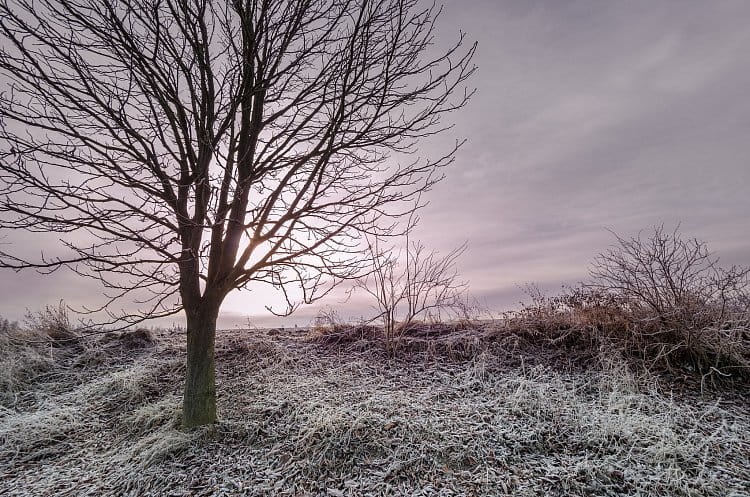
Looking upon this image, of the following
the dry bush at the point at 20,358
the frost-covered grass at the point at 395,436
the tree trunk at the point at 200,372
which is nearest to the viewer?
the frost-covered grass at the point at 395,436

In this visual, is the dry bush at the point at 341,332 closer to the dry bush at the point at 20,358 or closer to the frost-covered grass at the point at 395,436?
the frost-covered grass at the point at 395,436

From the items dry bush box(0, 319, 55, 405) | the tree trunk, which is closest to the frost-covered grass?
the tree trunk

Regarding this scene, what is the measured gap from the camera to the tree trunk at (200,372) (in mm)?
3953

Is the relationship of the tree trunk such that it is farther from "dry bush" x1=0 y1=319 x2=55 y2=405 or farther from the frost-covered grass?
"dry bush" x1=0 y1=319 x2=55 y2=405

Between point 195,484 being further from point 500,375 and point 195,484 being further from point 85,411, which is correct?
point 500,375

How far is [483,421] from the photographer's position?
12.0ft

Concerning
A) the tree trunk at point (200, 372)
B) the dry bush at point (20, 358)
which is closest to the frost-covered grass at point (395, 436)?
the tree trunk at point (200, 372)

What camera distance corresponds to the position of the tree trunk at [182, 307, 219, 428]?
3.95 m

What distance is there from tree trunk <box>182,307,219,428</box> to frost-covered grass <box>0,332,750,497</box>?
19cm

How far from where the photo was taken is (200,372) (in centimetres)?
401

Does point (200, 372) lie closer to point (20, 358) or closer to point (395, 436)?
point (395, 436)

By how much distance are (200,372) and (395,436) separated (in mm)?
2049

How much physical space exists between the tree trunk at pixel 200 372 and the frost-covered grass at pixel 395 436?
0.61 feet

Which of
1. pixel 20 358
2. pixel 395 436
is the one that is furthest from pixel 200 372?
pixel 20 358
